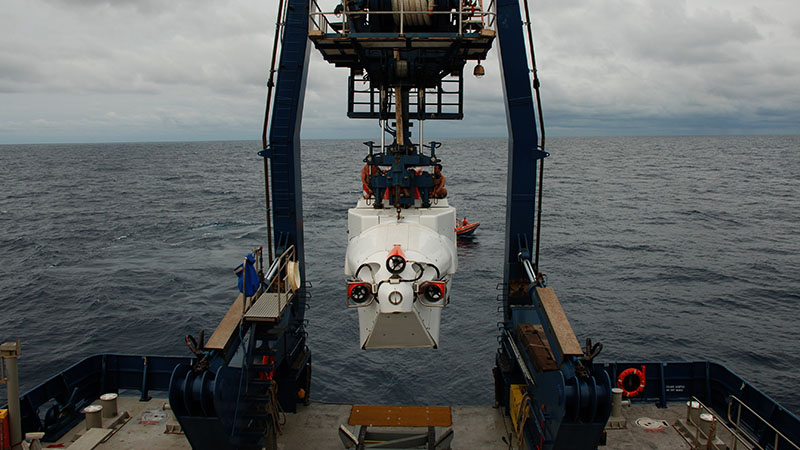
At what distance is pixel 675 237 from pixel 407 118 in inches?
1758

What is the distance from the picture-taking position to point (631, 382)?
1611cm

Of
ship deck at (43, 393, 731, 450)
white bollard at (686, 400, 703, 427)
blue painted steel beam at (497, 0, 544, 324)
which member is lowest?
ship deck at (43, 393, 731, 450)

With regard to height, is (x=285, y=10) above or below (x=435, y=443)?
above

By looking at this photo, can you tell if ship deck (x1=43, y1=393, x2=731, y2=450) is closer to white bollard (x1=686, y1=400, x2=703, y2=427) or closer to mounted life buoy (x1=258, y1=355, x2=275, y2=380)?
white bollard (x1=686, y1=400, x2=703, y2=427)

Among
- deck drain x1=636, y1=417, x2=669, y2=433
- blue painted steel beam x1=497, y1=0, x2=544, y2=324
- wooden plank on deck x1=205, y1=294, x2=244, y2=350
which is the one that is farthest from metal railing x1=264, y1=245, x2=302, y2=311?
deck drain x1=636, y1=417, x2=669, y2=433

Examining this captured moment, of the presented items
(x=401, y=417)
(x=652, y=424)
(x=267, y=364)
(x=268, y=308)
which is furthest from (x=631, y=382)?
(x=268, y=308)

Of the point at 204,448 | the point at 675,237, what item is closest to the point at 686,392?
the point at 204,448

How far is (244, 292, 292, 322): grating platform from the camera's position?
41.6 ft

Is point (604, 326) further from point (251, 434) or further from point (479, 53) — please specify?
point (251, 434)

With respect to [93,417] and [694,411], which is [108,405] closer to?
[93,417]

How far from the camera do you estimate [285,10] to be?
52.1 ft

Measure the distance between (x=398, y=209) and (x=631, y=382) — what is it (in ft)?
28.4

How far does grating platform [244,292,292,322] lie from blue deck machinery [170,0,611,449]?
0.10 m

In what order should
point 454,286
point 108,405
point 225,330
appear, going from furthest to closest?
point 454,286, point 108,405, point 225,330
